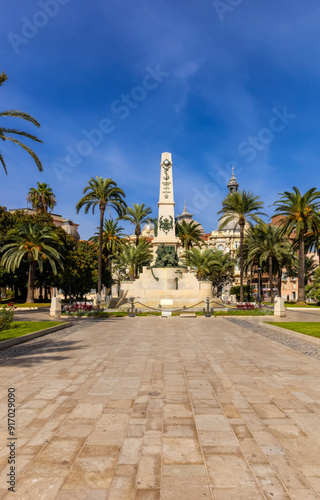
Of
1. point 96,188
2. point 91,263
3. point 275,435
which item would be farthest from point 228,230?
point 275,435

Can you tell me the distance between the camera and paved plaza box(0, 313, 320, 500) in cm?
313

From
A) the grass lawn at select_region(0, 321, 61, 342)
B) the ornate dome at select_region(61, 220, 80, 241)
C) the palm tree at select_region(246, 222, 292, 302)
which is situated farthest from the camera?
the ornate dome at select_region(61, 220, 80, 241)

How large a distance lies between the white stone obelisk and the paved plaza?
2790 cm

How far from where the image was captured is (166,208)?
37312mm

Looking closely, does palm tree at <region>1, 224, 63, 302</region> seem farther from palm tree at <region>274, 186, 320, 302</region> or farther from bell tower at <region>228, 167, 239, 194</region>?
bell tower at <region>228, 167, 239, 194</region>

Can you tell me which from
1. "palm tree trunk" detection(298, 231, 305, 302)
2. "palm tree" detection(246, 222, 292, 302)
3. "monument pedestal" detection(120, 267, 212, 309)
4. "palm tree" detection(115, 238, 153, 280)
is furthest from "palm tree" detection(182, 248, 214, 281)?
"monument pedestal" detection(120, 267, 212, 309)

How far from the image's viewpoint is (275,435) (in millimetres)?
4230

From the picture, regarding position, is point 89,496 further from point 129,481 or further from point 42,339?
point 42,339

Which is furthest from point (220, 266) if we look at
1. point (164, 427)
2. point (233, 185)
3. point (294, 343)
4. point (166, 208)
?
point (233, 185)

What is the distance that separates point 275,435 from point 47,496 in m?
2.83

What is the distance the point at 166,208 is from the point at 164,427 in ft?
110

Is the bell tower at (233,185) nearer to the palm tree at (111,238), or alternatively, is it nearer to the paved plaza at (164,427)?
the palm tree at (111,238)

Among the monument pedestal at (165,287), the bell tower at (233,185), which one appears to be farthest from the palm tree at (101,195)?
the bell tower at (233,185)

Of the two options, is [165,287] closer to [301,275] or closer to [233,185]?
[301,275]
